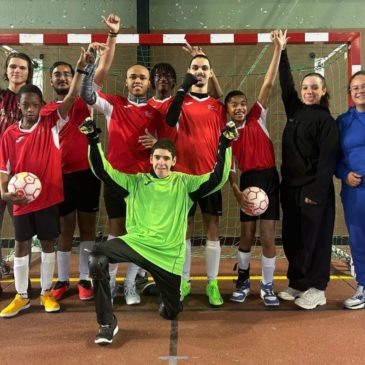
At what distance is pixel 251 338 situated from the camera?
2.76 m

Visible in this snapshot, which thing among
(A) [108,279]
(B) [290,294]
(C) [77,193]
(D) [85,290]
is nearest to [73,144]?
(C) [77,193]

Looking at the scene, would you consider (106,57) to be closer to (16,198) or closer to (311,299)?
(16,198)

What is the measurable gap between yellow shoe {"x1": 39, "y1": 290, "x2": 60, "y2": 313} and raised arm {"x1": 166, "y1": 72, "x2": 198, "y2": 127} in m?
1.83

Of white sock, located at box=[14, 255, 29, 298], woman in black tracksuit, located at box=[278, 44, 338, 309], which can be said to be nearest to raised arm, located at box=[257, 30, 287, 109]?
woman in black tracksuit, located at box=[278, 44, 338, 309]

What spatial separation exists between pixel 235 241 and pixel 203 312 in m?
3.05

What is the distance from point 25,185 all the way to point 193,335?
5.59 ft

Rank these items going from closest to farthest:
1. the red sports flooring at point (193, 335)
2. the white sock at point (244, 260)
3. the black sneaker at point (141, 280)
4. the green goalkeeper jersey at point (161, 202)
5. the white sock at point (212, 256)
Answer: the red sports flooring at point (193, 335) → the green goalkeeper jersey at point (161, 202) → the white sock at point (212, 256) → the white sock at point (244, 260) → the black sneaker at point (141, 280)

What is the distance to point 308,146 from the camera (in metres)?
3.40

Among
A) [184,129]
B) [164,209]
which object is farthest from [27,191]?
[184,129]

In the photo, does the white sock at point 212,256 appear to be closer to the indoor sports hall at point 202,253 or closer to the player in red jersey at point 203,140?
the player in red jersey at point 203,140

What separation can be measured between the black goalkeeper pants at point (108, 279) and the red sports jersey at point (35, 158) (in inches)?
31.7

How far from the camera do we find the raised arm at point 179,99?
3066 mm

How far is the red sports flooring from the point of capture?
248 centimetres

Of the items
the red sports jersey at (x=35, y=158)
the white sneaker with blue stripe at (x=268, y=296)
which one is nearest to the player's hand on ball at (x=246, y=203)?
the white sneaker with blue stripe at (x=268, y=296)
